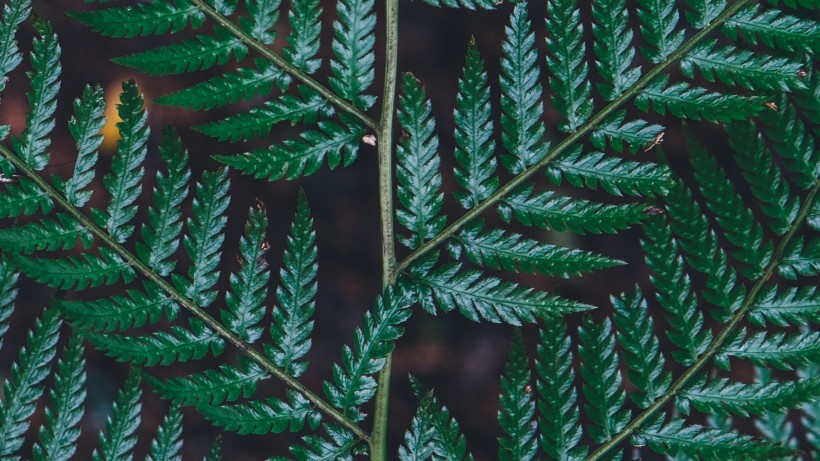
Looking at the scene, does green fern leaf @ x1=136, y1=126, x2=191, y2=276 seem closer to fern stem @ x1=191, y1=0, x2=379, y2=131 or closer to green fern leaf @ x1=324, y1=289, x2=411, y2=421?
fern stem @ x1=191, y1=0, x2=379, y2=131

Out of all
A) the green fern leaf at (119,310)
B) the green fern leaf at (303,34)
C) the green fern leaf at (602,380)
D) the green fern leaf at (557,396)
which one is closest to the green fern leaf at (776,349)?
A: the green fern leaf at (602,380)

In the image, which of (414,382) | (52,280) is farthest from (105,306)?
(414,382)

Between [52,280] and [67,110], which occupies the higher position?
[67,110]

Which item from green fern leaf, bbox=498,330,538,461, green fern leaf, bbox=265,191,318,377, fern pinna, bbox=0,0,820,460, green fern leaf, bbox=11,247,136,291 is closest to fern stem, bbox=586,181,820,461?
fern pinna, bbox=0,0,820,460

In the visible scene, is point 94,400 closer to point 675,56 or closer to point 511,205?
point 511,205

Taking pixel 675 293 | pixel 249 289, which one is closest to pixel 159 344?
pixel 249 289

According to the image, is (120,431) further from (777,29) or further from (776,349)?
(777,29)
